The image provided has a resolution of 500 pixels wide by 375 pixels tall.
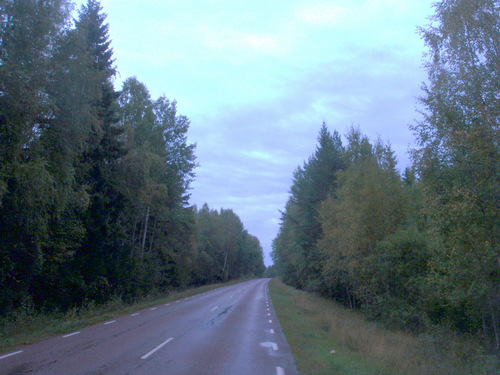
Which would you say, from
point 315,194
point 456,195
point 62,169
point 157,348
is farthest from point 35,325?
point 315,194

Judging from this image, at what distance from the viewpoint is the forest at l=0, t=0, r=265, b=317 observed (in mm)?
12578

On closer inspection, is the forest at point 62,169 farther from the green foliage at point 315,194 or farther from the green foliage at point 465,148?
the green foliage at point 315,194

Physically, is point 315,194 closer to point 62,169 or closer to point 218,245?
point 62,169

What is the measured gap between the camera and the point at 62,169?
1447 cm

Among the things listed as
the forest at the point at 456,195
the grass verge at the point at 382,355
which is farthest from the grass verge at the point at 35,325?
the forest at the point at 456,195

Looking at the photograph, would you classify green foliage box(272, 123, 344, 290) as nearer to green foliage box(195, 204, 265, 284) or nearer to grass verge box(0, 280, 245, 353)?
grass verge box(0, 280, 245, 353)

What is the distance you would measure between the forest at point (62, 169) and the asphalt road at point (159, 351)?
4.31m

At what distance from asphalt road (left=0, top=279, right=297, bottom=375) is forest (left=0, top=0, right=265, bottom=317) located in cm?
431

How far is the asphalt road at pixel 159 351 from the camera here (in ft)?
26.5

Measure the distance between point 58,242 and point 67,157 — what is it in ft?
14.3

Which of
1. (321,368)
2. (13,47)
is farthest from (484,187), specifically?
(13,47)

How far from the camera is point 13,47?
12.8m

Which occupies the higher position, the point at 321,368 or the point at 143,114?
the point at 143,114

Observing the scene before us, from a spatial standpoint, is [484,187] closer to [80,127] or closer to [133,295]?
[80,127]
